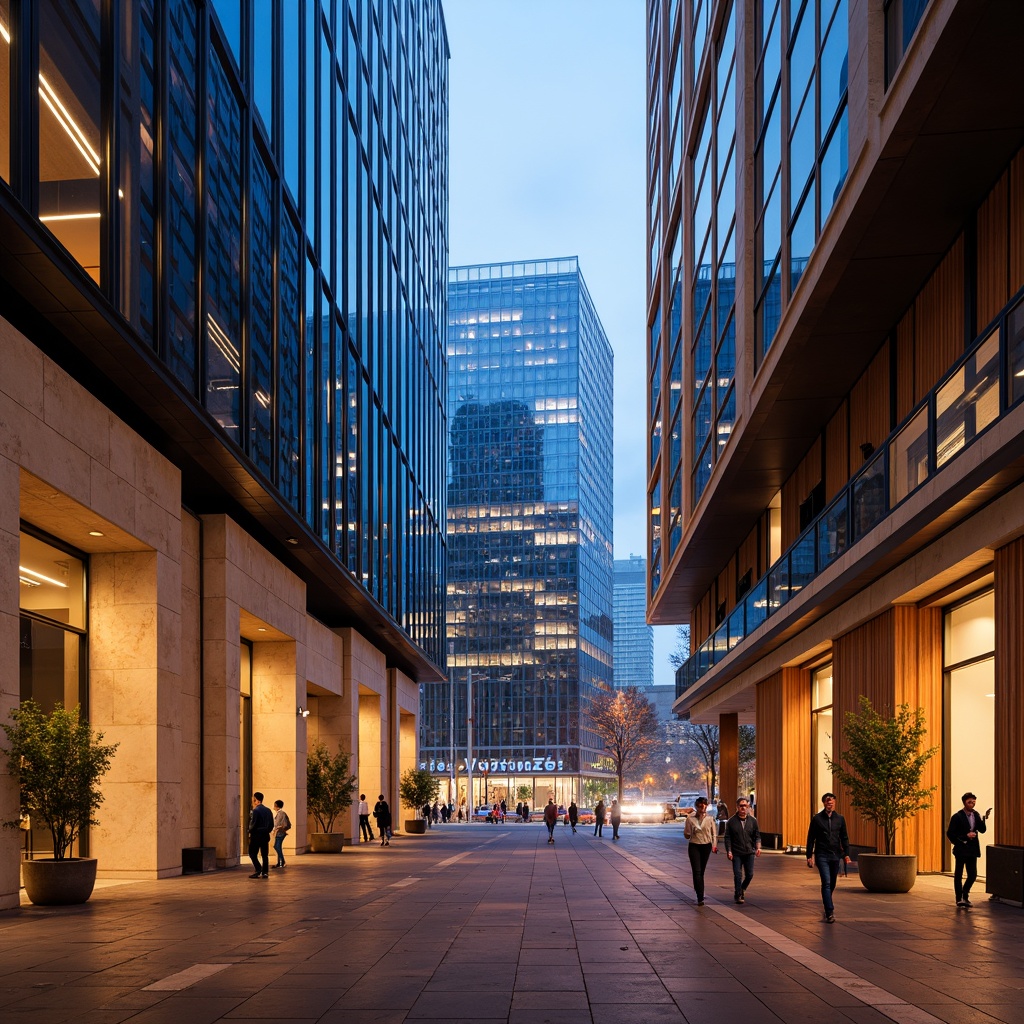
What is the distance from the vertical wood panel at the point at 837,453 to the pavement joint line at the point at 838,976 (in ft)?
45.0

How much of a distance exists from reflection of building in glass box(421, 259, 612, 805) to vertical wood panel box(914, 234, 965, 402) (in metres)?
130

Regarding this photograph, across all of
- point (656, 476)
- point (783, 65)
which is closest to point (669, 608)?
point (656, 476)

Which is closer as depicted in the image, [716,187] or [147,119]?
[147,119]

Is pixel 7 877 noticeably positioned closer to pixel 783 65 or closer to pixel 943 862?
pixel 943 862

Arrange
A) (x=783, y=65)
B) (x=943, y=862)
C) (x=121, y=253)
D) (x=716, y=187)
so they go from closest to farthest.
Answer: (x=121, y=253) < (x=943, y=862) < (x=783, y=65) < (x=716, y=187)

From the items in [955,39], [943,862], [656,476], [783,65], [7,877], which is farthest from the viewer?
[656,476]

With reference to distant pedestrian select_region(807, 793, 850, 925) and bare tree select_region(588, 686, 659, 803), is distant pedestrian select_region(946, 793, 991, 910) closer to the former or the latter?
distant pedestrian select_region(807, 793, 850, 925)

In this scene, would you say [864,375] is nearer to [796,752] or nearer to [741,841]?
[741,841]

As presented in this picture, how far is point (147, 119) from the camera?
64.9 ft

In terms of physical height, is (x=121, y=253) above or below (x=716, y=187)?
below

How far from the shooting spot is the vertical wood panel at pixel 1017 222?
1764 centimetres

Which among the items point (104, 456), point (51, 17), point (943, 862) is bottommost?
point (943, 862)

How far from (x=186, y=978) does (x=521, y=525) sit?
481 ft

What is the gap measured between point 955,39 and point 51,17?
11.8 metres
